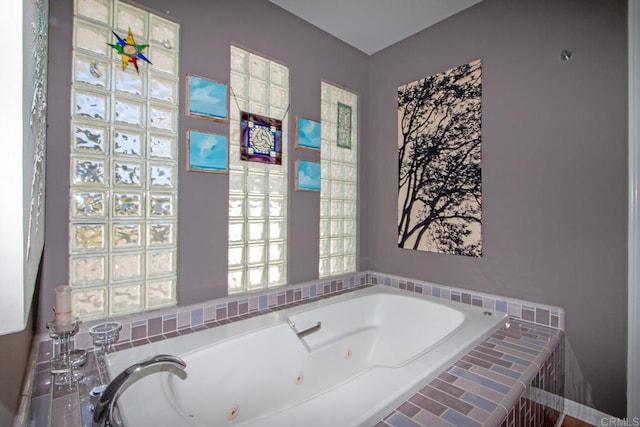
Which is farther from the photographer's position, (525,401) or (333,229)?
(333,229)

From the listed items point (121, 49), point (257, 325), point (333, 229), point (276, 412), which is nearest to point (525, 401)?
point (276, 412)

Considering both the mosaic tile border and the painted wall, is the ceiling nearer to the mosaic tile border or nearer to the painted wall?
the painted wall

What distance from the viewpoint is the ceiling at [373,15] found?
77.0 inches

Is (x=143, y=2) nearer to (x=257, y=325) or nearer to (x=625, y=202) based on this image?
(x=257, y=325)

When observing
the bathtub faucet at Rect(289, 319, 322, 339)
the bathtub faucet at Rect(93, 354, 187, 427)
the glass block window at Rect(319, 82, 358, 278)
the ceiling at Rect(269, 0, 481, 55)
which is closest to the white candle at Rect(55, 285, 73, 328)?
the bathtub faucet at Rect(93, 354, 187, 427)

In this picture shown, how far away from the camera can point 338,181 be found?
2.41 metres

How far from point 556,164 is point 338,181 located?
1.37 metres

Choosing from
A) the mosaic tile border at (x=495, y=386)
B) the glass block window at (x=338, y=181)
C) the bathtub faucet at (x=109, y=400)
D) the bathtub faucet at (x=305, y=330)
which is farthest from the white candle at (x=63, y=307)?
the glass block window at (x=338, y=181)

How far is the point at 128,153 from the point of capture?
1443 millimetres

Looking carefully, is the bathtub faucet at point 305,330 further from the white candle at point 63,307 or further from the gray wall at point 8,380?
the gray wall at point 8,380

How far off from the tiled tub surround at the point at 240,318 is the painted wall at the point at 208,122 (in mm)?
95

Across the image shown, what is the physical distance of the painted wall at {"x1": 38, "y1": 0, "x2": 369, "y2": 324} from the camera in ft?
4.16

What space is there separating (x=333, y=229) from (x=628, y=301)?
1.68 meters

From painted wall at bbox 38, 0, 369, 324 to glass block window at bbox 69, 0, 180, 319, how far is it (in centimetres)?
4
